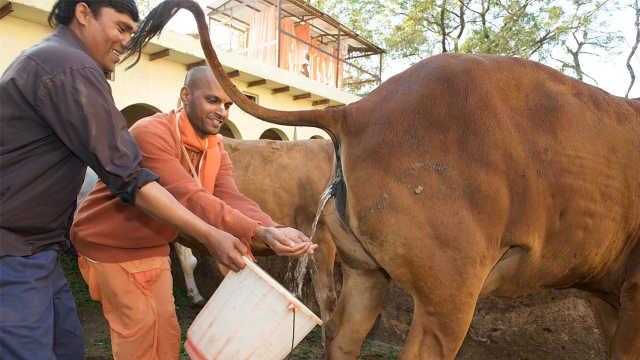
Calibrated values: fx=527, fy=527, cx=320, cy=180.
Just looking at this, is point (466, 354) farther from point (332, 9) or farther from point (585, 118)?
point (332, 9)

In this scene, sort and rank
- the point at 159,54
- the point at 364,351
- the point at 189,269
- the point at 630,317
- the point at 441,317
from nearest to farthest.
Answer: the point at 441,317 < the point at 630,317 < the point at 364,351 < the point at 189,269 < the point at 159,54

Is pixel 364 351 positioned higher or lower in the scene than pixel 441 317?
lower

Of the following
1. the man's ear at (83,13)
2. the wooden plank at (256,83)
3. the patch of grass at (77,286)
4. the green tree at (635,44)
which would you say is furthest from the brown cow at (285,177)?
the green tree at (635,44)

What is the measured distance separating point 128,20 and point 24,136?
53 centimetres

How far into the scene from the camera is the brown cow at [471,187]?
2127 millimetres

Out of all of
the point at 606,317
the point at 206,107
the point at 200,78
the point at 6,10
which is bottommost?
the point at 606,317

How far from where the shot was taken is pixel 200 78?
2600 mm

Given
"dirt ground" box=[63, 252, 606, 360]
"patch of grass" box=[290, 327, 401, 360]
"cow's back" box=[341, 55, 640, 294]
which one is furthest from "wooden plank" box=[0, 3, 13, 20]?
"cow's back" box=[341, 55, 640, 294]

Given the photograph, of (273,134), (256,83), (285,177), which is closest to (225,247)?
(285,177)

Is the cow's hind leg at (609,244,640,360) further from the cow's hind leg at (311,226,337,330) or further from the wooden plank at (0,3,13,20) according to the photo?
the wooden plank at (0,3,13,20)

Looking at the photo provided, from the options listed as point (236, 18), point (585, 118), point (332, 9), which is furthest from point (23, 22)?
point (332, 9)

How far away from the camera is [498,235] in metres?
2.18

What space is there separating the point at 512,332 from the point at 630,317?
4.79 ft

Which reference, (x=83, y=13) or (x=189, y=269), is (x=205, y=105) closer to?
(x=83, y=13)
